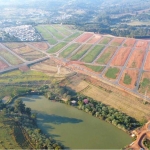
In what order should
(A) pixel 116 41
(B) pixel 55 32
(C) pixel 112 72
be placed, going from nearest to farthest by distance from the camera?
(C) pixel 112 72 < (A) pixel 116 41 < (B) pixel 55 32

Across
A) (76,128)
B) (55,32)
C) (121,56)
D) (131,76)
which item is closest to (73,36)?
(55,32)

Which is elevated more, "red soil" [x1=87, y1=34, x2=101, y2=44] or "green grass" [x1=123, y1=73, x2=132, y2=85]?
"red soil" [x1=87, y1=34, x2=101, y2=44]

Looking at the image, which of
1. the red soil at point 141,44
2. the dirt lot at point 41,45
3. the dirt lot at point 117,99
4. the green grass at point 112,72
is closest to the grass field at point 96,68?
the green grass at point 112,72

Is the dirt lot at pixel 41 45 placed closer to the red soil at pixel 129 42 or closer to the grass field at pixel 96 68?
the grass field at pixel 96 68

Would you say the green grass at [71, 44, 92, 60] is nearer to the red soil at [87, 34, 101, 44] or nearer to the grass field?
the red soil at [87, 34, 101, 44]

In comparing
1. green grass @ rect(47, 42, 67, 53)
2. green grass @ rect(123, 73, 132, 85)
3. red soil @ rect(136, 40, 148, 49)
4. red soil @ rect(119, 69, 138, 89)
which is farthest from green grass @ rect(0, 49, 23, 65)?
red soil @ rect(136, 40, 148, 49)

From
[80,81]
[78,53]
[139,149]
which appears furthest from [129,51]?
[139,149]

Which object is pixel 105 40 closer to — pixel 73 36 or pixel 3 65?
pixel 73 36
